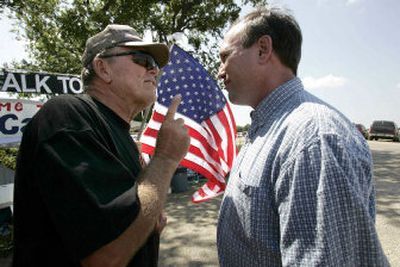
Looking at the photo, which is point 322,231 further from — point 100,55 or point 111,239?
point 100,55

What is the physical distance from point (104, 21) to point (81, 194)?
14.2m

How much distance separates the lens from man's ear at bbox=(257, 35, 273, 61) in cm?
194

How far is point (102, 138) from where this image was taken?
1583 millimetres

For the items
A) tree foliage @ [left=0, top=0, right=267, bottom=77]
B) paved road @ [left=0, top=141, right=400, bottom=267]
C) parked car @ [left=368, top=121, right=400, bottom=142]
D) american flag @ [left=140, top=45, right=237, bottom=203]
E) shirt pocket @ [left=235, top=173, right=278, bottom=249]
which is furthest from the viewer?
parked car @ [left=368, top=121, right=400, bottom=142]

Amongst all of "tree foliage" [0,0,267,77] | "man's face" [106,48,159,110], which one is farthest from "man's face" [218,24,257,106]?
"tree foliage" [0,0,267,77]

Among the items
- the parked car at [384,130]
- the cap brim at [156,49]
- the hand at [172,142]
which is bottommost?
the parked car at [384,130]

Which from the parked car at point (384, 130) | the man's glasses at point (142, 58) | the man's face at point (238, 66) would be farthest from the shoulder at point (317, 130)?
the parked car at point (384, 130)

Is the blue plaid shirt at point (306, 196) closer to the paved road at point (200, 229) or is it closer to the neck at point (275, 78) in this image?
the neck at point (275, 78)

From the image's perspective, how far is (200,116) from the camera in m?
4.08

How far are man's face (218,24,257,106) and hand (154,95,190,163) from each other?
0.44 metres

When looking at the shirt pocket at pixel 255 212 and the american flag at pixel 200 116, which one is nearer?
the shirt pocket at pixel 255 212

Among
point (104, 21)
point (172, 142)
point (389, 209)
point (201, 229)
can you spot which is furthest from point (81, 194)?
point (104, 21)

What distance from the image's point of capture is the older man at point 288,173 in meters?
1.29

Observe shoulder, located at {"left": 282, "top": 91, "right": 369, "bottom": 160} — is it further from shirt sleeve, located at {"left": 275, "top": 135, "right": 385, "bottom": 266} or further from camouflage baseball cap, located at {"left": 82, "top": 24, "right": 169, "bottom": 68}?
camouflage baseball cap, located at {"left": 82, "top": 24, "right": 169, "bottom": 68}
